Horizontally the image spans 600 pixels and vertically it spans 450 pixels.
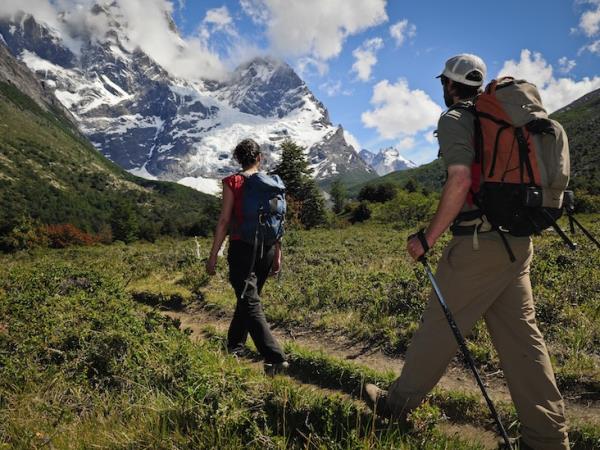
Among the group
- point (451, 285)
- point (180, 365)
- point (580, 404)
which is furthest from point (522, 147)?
point (180, 365)

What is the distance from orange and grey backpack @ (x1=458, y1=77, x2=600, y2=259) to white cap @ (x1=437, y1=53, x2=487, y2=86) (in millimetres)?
292

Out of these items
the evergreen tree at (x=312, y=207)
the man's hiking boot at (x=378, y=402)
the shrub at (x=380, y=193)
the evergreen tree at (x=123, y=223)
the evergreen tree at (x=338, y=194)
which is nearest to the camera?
the man's hiking boot at (x=378, y=402)

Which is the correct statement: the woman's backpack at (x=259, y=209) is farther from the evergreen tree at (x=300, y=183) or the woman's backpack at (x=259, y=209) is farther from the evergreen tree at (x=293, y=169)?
the evergreen tree at (x=293, y=169)

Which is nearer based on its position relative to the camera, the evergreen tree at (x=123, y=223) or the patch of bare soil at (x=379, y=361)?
the patch of bare soil at (x=379, y=361)

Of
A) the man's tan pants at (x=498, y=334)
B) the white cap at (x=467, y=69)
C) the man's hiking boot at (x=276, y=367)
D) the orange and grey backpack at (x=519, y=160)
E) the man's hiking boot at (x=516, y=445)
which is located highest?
the white cap at (x=467, y=69)

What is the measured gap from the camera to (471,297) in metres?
3.35

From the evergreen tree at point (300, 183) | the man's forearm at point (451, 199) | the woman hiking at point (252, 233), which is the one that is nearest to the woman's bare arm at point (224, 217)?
the woman hiking at point (252, 233)

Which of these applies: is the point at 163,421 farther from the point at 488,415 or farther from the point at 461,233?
the point at 488,415

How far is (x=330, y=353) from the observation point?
6.70 m

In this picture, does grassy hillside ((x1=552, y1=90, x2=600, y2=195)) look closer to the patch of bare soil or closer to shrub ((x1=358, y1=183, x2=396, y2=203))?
shrub ((x1=358, y1=183, x2=396, y2=203))

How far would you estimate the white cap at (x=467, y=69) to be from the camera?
3447 mm

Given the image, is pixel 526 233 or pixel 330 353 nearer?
pixel 526 233

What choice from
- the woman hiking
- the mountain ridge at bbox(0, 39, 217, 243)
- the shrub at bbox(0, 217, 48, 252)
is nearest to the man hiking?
the woman hiking

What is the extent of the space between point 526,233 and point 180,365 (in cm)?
343
